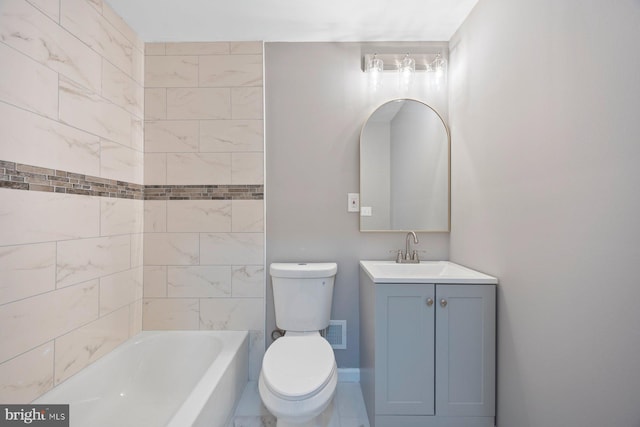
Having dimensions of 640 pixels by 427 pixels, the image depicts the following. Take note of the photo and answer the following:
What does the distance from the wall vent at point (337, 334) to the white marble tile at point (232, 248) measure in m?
0.65

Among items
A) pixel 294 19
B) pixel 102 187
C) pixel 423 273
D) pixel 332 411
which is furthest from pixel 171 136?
pixel 332 411

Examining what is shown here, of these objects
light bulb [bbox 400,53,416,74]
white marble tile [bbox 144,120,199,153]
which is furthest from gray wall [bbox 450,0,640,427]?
white marble tile [bbox 144,120,199,153]

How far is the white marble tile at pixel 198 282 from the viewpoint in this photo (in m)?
2.04

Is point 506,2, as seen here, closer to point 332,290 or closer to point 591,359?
point 591,359

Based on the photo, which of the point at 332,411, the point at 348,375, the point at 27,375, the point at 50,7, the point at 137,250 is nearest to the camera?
the point at 27,375

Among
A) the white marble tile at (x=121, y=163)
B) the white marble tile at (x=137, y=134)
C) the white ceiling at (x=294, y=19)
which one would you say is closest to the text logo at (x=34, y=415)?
the white marble tile at (x=121, y=163)

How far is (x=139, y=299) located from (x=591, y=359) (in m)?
2.30

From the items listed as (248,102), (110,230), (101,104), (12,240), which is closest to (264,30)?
(248,102)

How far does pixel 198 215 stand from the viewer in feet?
6.70

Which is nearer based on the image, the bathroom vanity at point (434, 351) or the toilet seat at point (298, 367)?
the toilet seat at point (298, 367)

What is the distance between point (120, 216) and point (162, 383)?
1.00 m

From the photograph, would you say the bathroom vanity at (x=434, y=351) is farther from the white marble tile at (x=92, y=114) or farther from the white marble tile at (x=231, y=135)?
the white marble tile at (x=92, y=114)

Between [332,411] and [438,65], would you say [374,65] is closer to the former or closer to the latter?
[438,65]

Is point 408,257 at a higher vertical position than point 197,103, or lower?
lower
